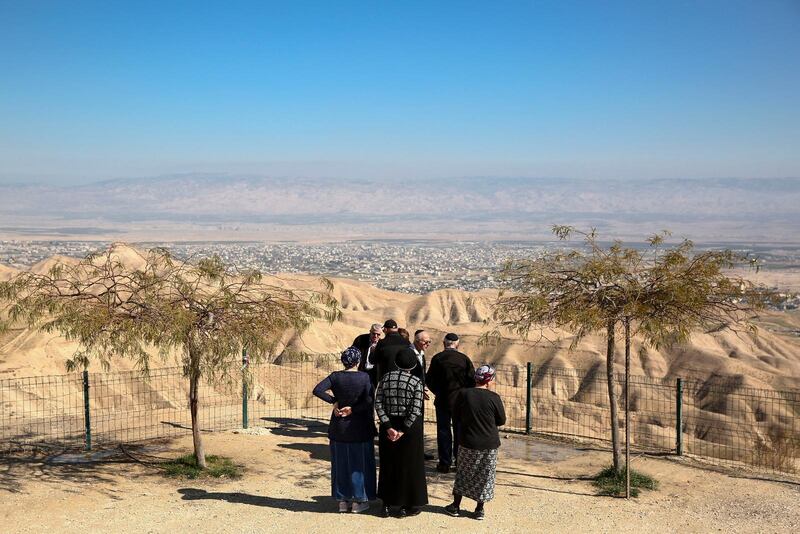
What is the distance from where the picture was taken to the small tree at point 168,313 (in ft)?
32.7

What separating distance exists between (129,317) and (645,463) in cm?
749

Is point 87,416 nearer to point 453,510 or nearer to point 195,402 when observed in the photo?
point 195,402

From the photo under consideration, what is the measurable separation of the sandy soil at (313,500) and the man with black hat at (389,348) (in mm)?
1613

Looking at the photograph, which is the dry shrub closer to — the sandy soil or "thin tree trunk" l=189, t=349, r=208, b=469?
the sandy soil

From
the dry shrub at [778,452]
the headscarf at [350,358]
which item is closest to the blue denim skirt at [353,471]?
the headscarf at [350,358]

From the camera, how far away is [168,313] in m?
10.0

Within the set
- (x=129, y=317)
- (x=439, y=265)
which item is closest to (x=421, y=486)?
(x=129, y=317)

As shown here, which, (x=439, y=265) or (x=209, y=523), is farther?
(x=439, y=265)

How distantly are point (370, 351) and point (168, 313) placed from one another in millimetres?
2639

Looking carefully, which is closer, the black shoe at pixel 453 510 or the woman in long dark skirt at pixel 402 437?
the woman in long dark skirt at pixel 402 437

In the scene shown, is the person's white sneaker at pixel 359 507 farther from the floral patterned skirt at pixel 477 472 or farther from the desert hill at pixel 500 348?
the desert hill at pixel 500 348

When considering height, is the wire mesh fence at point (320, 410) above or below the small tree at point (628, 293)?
below

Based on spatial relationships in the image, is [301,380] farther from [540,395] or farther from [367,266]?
[367,266]

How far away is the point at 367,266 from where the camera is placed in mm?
114000
